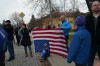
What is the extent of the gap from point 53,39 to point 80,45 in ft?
27.0

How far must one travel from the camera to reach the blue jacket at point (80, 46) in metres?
6.65

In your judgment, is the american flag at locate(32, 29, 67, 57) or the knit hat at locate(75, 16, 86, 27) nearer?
the knit hat at locate(75, 16, 86, 27)

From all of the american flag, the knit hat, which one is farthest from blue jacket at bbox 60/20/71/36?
the knit hat

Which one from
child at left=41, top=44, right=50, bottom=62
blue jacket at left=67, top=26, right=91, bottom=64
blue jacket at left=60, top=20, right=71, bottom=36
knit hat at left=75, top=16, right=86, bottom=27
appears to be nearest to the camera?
blue jacket at left=67, top=26, right=91, bottom=64

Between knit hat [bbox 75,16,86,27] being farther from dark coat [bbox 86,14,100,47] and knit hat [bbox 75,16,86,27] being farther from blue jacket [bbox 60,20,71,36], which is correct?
blue jacket [bbox 60,20,71,36]

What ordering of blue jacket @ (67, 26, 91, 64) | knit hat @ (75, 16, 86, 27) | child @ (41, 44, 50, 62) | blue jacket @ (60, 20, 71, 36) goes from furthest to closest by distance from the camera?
1. child @ (41, 44, 50, 62)
2. blue jacket @ (60, 20, 71, 36)
3. knit hat @ (75, 16, 86, 27)
4. blue jacket @ (67, 26, 91, 64)

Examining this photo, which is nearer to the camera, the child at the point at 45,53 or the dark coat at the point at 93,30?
the dark coat at the point at 93,30

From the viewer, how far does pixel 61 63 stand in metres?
12.5

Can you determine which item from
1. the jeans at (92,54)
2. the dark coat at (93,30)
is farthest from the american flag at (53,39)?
the dark coat at (93,30)

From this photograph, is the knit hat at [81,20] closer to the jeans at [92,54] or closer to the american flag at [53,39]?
the jeans at [92,54]

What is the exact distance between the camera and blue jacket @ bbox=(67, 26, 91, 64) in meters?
6.65

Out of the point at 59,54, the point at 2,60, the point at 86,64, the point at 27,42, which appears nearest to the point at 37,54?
the point at 27,42

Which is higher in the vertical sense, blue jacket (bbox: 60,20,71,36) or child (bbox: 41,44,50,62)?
blue jacket (bbox: 60,20,71,36)

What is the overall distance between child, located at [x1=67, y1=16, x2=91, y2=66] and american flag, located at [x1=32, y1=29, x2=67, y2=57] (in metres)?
7.04
